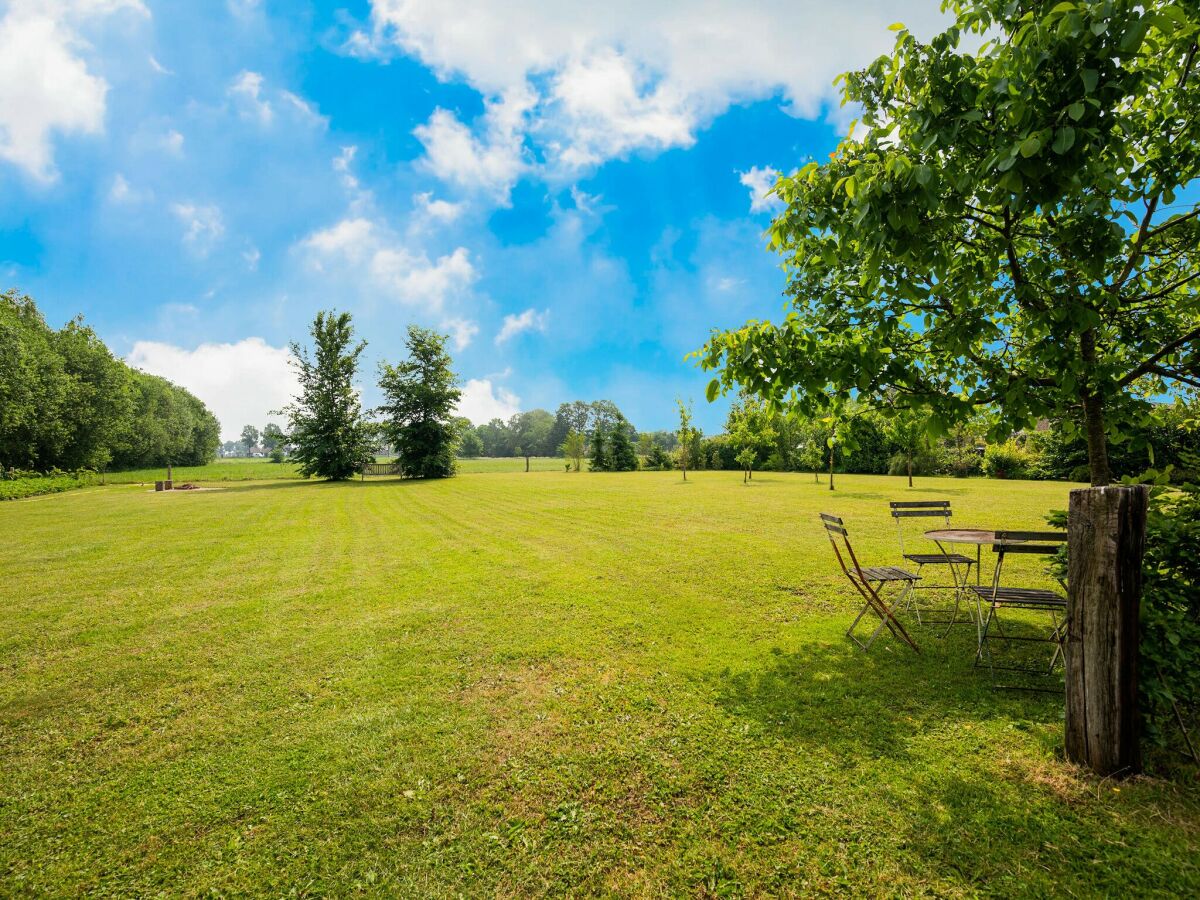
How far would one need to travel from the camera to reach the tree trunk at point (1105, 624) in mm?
2871

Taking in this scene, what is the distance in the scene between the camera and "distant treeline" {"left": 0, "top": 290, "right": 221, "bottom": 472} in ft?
92.8

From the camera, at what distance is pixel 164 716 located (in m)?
3.92

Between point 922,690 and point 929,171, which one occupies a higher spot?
point 929,171

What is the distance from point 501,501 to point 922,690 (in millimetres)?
17023

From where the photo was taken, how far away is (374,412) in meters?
35.8

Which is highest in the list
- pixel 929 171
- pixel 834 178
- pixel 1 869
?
pixel 834 178

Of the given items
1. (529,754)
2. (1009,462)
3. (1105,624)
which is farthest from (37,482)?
(1009,462)

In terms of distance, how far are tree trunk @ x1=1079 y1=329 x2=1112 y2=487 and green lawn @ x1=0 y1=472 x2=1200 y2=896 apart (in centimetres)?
199

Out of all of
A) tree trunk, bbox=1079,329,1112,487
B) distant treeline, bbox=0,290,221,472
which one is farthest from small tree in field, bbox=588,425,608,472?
tree trunk, bbox=1079,329,1112,487

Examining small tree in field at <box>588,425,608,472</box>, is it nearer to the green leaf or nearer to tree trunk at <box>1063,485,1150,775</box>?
tree trunk at <box>1063,485,1150,775</box>

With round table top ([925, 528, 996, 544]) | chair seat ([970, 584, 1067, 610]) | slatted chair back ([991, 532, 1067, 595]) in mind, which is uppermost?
slatted chair back ([991, 532, 1067, 595])

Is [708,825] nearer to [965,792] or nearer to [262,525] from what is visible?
[965,792]

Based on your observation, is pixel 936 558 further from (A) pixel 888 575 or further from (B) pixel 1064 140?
(B) pixel 1064 140

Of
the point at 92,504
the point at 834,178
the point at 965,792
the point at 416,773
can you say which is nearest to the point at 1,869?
the point at 416,773
